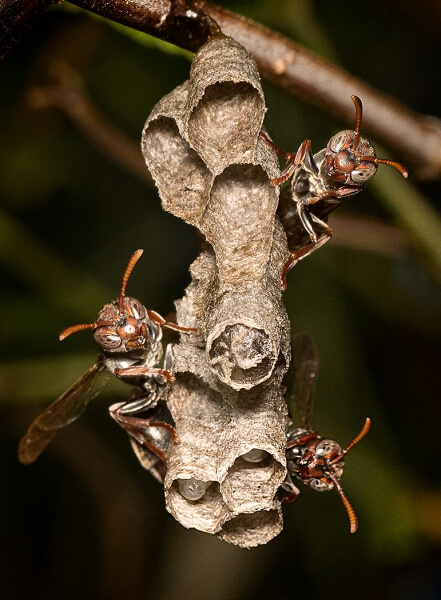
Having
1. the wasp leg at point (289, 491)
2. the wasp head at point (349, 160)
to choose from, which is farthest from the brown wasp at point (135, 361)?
the wasp head at point (349, 160)

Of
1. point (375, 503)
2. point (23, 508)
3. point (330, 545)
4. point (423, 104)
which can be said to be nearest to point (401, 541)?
point (375, 503)

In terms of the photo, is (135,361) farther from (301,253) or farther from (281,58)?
(281,58)

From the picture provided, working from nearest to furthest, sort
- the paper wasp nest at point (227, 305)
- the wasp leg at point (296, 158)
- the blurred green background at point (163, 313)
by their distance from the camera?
the paper wasp nest at point (227, 305), the wasp leg at point (296, 158), the blurred green background at point (163, 313)

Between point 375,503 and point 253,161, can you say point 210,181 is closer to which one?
point 253,161

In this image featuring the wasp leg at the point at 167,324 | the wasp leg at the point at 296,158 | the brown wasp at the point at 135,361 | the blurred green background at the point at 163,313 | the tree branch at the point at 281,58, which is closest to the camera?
the tree branch at the point at 281,58

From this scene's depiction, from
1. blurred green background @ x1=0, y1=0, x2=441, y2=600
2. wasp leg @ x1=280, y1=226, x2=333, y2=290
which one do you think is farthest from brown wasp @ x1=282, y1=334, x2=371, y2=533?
blurred green background @ x1=0, y1=0, x2=441, y2=600

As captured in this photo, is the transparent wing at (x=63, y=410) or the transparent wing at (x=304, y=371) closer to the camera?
the transparent wing at (x=304, y=371)

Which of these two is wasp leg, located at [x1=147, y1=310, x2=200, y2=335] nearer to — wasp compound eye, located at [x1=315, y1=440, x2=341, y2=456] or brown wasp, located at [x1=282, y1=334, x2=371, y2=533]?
brown wasp, located at [x1=282, y1=334, x2=371, y2=533]

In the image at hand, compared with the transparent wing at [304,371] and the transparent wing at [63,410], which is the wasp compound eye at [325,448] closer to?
the transparent wing at [304,371]
